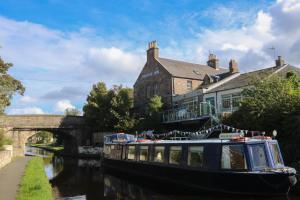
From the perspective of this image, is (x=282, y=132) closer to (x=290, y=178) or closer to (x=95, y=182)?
(x=290, y=178)

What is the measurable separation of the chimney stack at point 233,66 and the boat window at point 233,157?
21.3 metres

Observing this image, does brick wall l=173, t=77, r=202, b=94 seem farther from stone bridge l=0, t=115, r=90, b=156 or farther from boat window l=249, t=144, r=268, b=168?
boat window l=249, t=144, r=268, b=168

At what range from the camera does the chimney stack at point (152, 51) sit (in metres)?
39.2

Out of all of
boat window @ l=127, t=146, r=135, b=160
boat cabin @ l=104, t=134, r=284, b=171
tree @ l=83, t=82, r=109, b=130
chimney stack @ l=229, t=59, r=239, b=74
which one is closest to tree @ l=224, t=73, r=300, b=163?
boat cabin @ l=104, t=134, r=284, b=171

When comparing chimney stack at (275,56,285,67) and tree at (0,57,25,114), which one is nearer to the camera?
tree at (0,57,25,114)

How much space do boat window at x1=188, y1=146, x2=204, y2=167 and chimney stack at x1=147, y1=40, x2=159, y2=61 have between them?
24487 millimetres

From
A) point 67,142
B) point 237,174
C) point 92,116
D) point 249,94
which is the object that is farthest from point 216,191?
point 67,142

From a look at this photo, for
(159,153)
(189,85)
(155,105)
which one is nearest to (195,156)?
(159,153)

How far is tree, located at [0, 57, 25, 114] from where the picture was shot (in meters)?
21.0

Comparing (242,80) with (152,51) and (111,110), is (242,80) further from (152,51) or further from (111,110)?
(111,110)

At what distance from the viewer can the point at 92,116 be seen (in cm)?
4269

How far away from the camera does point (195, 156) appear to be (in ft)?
50.5

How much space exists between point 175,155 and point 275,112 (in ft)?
20.8

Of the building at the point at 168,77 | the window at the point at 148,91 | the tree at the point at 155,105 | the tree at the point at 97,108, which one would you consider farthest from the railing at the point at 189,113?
the tree at the point at 97,108
